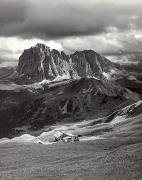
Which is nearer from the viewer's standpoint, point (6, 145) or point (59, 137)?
point (6, 145)

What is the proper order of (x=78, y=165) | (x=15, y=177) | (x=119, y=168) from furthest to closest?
(x=78, y=165) → (x=15, y=177) → (x=119, y=168)

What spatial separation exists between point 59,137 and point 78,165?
86037mm

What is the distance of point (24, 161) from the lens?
8912 cm

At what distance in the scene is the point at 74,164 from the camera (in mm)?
73562

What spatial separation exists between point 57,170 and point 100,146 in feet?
120

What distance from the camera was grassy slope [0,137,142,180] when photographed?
59.3 metres

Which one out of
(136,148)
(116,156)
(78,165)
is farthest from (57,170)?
(136,148)

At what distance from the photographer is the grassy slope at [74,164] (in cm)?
5926

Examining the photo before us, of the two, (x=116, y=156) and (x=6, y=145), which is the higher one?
(x=116, y=156)

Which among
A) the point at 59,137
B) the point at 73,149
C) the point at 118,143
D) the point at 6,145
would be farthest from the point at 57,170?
the point at 59,137

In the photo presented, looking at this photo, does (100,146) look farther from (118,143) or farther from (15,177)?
(15,177)

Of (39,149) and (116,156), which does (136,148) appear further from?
(39,149)

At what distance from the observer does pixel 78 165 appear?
70938 millimetres

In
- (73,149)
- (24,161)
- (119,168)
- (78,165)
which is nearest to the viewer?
(119,168)
